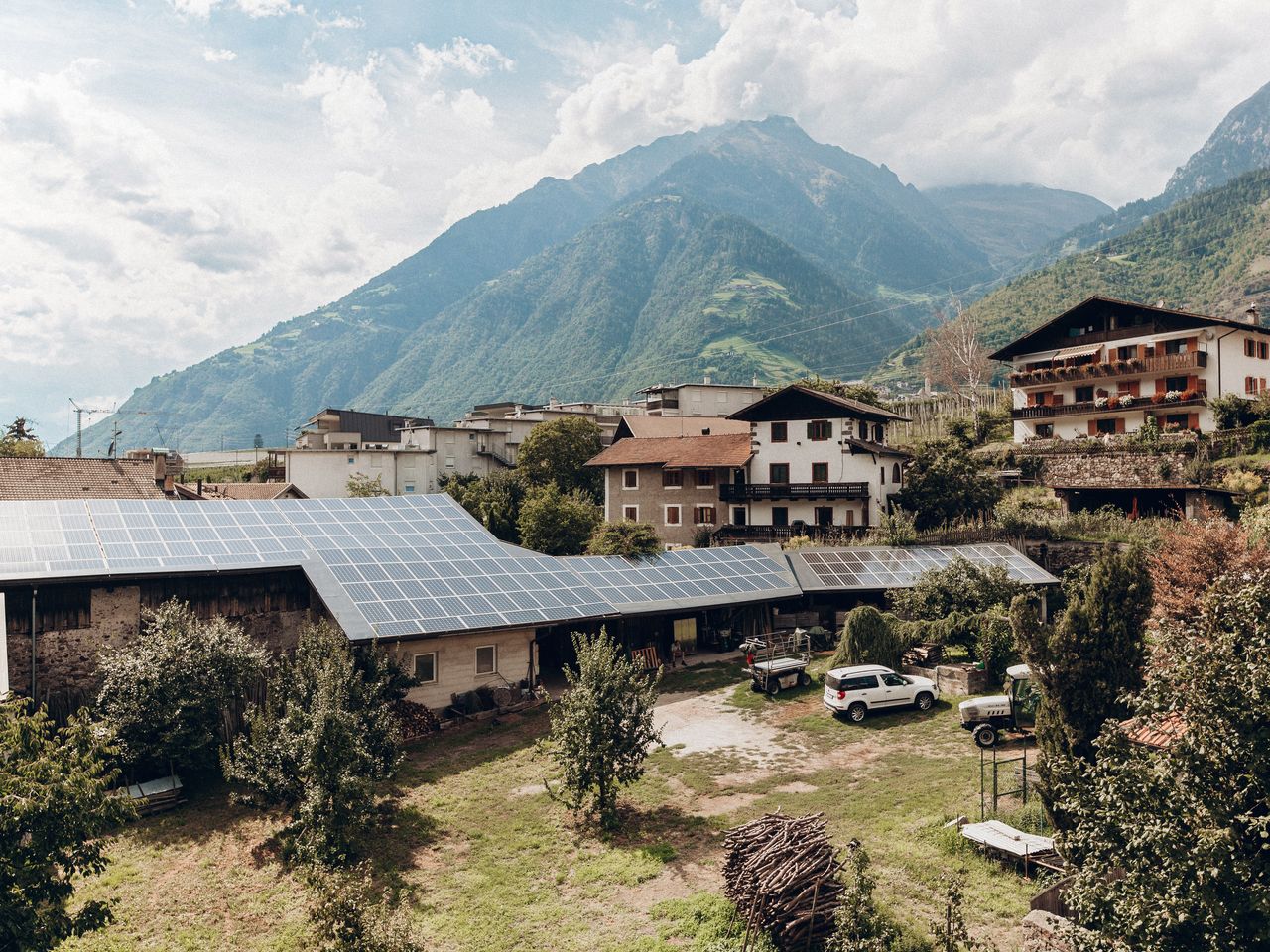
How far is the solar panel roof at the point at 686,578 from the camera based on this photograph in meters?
35.1

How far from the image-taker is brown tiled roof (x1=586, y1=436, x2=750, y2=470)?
5953 centimetres

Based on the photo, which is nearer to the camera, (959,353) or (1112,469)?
(1112,469)

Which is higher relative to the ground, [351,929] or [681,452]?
[681,452]

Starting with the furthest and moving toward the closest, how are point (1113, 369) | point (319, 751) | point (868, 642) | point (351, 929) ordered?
point (1113, 369) < point (868, 642) < point (319, 751) < point (351, 929)

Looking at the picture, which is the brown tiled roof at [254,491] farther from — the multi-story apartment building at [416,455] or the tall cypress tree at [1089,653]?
the tall cypress tree at [1089,653]

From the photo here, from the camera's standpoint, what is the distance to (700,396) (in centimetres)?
9694

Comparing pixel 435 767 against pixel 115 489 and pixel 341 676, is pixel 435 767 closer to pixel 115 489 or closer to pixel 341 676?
pixel 341 676

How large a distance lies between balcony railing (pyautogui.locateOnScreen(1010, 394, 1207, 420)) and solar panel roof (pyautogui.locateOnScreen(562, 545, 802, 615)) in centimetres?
3443

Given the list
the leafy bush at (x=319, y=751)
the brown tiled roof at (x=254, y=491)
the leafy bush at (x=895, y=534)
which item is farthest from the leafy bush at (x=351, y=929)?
the brown tiled roof at (x=254, y=491)

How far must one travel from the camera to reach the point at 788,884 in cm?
1491

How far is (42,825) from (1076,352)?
233ft

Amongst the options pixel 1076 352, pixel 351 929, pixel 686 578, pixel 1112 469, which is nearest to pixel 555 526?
pixel 686 578

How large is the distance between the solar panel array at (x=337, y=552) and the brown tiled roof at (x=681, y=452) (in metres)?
25.6

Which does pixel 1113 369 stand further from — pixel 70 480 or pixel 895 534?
pixel 70 480
